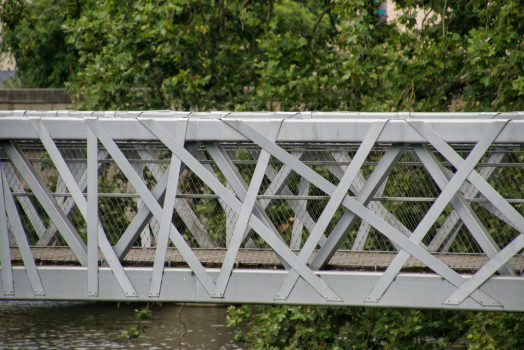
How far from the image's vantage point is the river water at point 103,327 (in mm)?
10945

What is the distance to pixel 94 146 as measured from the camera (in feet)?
13.9

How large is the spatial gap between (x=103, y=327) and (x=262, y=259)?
25.5 ft

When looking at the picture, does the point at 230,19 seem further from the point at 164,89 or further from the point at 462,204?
the point at 462,204

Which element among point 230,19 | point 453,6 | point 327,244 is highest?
point 230,19

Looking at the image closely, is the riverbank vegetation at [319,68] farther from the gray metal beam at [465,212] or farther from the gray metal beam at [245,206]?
the gray metal beam at [465,212]

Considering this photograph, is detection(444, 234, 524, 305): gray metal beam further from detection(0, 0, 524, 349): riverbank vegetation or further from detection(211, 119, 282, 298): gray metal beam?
detection(0, 0, 524, 349): riverbank vegetation

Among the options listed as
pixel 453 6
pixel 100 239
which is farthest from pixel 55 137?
pixel 453 6

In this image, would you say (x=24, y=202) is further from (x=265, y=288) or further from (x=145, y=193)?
(x=265, y=288)

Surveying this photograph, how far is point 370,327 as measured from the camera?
7.14 metres

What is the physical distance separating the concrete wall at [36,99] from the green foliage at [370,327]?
7.25 metres

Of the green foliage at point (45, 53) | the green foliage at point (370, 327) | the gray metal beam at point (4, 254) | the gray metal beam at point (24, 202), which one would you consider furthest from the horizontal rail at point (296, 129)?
the green foliage at point (45, 53)

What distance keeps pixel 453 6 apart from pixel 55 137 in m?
6.27

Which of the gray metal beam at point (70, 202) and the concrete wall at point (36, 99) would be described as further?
the concrete wall at point (36, 99)

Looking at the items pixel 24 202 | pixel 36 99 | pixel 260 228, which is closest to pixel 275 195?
pixel 260 228
